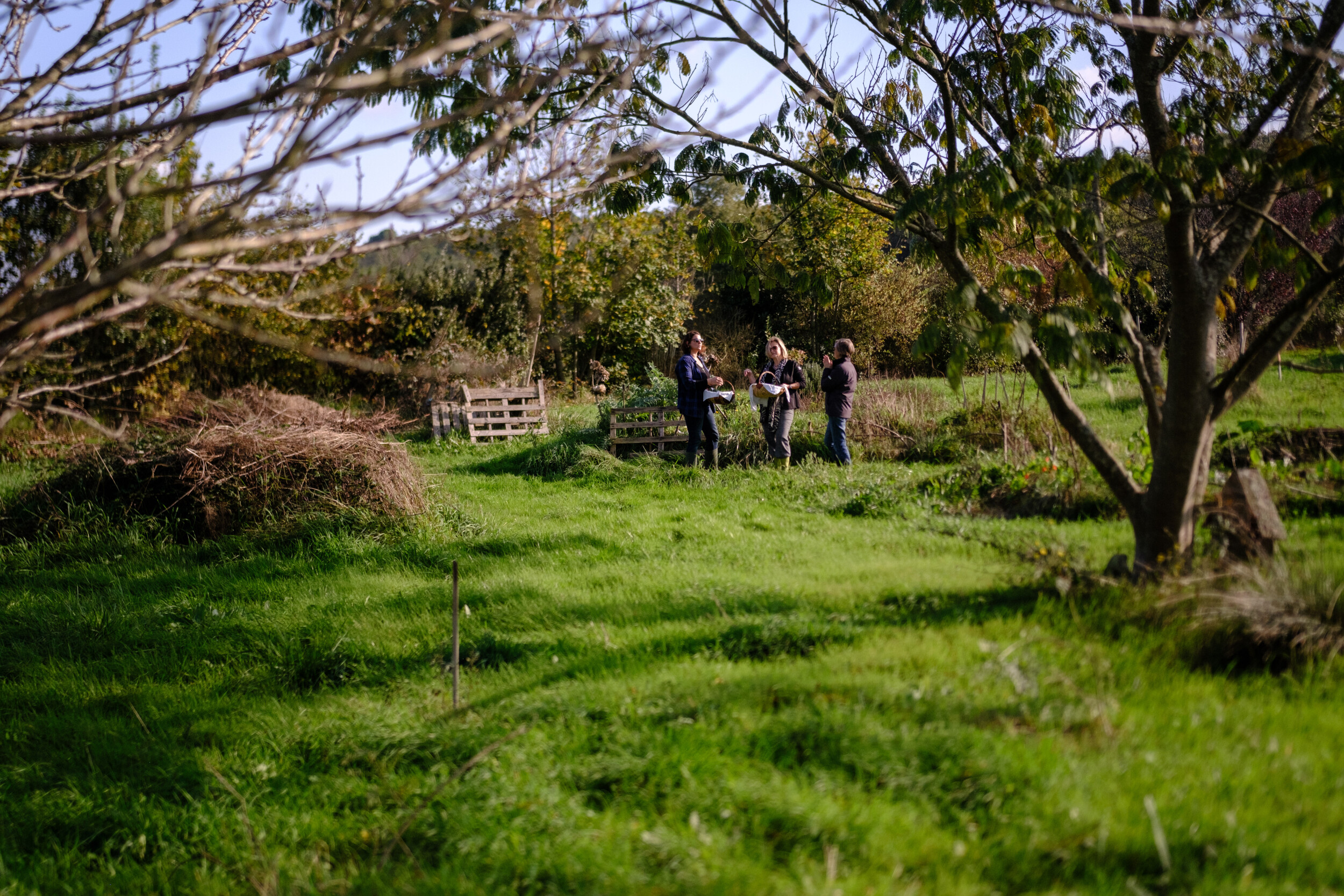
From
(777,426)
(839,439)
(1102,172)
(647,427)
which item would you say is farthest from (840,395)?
(1102,172)

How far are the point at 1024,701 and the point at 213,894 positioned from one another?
3.38m

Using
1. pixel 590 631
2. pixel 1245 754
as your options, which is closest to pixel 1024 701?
pixel 1245 754

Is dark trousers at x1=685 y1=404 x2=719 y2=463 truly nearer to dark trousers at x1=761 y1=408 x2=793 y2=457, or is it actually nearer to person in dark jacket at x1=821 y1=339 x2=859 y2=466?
dark trousers at x1=761 y1=408 x2=793 y2=457

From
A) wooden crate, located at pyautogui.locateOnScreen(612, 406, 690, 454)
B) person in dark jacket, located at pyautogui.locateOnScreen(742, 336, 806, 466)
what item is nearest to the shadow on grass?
person in dark jacket, located at pyautogui.locateOnScreen(742, 336, 806, 466)

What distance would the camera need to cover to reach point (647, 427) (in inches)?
513

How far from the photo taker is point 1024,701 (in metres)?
3.71

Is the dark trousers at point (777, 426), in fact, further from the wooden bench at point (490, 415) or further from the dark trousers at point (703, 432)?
the wooden bench at point (490, 415)

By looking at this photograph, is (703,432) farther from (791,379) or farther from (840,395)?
(840,395)

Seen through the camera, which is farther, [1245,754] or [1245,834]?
[1245,754]

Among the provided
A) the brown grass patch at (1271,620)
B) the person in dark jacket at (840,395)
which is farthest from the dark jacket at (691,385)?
the brown grass patch at (1271,620)

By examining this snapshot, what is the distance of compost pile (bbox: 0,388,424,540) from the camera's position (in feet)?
28.8

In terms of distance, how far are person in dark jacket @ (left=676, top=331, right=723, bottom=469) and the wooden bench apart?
459 cm

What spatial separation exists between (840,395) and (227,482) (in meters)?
7.13

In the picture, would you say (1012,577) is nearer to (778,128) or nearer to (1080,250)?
(1080,250)
